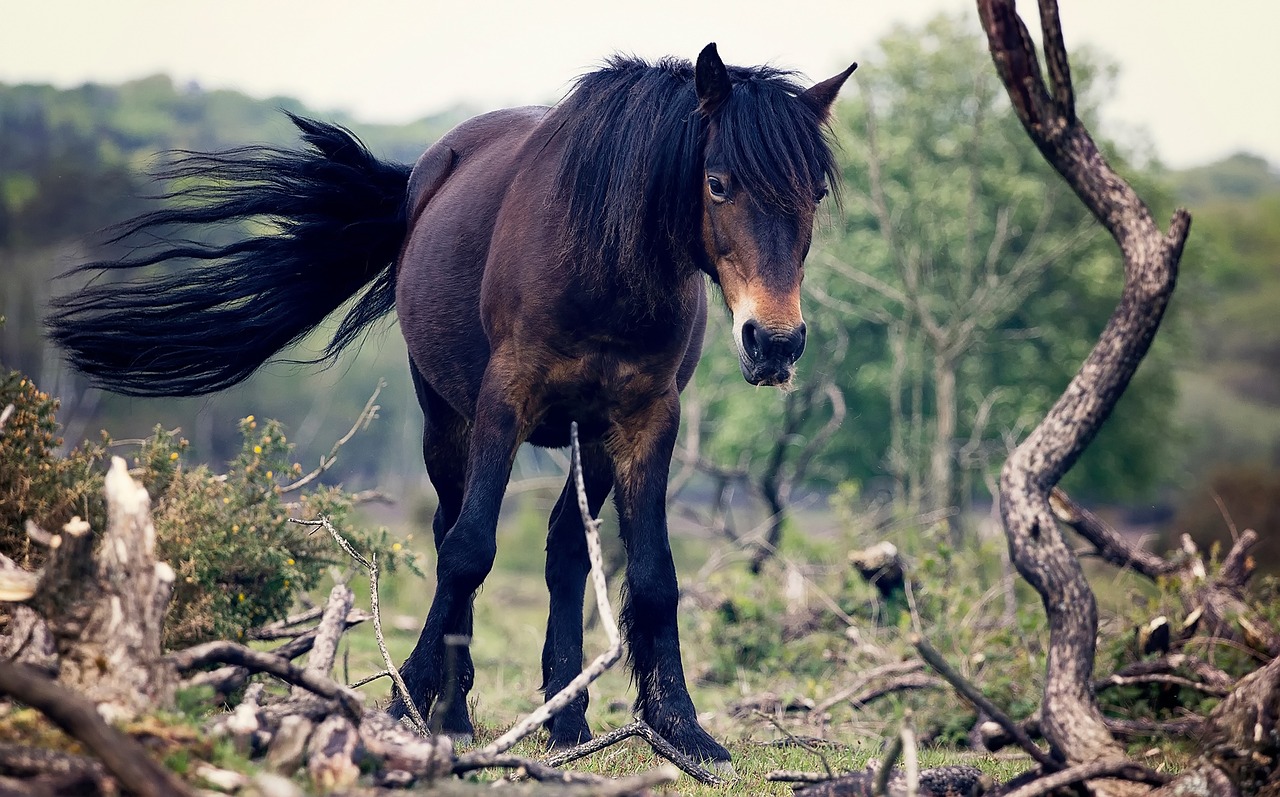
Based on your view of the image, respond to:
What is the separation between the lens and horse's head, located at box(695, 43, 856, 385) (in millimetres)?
4227

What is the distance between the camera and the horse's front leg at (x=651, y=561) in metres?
5.08

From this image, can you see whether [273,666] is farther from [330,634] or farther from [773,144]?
[773,144]

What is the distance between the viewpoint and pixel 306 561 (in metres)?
6.30

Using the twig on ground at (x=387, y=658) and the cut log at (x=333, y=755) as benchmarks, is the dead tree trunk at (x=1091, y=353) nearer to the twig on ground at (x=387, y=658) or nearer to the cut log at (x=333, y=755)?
the twig on ground at (x=387, y=658)

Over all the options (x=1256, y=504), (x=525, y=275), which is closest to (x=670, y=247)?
(x=525, y=275)

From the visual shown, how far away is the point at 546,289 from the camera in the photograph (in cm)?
485

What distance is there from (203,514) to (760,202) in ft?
10.5

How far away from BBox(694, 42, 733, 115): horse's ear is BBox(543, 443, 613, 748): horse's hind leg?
1732 mm

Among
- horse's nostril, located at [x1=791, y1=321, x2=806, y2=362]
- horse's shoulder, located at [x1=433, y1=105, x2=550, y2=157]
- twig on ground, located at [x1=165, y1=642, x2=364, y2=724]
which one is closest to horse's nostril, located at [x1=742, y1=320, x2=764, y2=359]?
horse's nostril, located at [x1=791, y1=321, x2=806, y2=362]

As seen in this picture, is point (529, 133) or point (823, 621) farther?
point (823, 621)

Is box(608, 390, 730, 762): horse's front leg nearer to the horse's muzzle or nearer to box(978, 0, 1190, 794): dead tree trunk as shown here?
the horse's muzzle

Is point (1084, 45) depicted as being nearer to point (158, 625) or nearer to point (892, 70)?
point (892, 70)

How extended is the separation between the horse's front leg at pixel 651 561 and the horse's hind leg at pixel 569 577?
0.37m

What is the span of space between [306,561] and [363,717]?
3.03 meters
